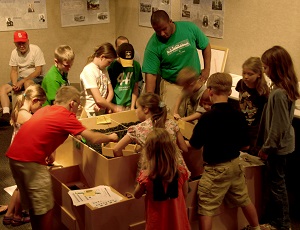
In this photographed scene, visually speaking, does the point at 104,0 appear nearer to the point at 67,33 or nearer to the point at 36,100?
the point at 67,33

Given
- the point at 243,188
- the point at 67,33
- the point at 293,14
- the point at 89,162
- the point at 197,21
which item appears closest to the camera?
the point at 243,188

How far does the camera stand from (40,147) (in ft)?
9.07

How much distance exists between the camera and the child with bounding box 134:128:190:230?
246 centimetres

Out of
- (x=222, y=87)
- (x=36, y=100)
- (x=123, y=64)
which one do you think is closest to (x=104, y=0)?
(x=123, y=64)

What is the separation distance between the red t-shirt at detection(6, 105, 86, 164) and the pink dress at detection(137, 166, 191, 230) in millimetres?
565

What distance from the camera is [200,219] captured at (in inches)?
116

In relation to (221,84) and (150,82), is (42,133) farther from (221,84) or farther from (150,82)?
(150,82)

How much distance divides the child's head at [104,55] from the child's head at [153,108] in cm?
112

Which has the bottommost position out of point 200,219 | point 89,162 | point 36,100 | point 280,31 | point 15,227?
point 15,227

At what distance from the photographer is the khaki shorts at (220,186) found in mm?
2875

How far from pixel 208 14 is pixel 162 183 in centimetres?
297

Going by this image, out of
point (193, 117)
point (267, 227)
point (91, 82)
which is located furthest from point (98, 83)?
point (267, 227)

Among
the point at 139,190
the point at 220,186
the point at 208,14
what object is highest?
the point at 208,14

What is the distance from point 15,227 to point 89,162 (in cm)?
77
